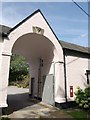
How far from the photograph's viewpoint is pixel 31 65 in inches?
674

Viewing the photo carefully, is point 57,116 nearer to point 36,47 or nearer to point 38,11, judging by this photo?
point 36,47

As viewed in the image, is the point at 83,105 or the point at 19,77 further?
the point at 19,77

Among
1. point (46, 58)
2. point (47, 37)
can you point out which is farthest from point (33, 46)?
point (47, 37)

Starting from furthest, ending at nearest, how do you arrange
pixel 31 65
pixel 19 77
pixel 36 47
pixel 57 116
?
pixel 19 77 < pixel 31 65 < pixel 36 47 < pixel 57 116

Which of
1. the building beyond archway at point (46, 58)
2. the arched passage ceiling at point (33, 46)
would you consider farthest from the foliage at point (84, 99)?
the arched passage ceiling at point (33, 46)

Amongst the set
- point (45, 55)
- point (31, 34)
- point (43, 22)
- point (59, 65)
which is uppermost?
point (43, 22)

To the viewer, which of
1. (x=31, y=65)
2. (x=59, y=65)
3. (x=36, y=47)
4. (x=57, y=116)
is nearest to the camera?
(x=57, y=116)

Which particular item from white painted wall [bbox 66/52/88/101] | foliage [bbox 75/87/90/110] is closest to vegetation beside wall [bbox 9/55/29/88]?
white painted wall [bbox 66/52/88/101]

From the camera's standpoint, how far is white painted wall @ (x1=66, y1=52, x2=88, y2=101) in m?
13.3

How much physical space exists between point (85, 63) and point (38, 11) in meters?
6.00

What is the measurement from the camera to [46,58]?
14.6 metres

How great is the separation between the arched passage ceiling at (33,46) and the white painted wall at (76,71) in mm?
1822

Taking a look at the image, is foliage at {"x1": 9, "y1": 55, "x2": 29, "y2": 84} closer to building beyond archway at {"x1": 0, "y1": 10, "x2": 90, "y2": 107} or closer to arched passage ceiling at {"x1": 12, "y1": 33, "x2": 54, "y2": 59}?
building beyond archway at {"x1": 0, "y1": 10, "x2": 90, "y2": 107}

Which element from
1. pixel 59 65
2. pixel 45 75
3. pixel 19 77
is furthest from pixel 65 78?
pixel 19 77
